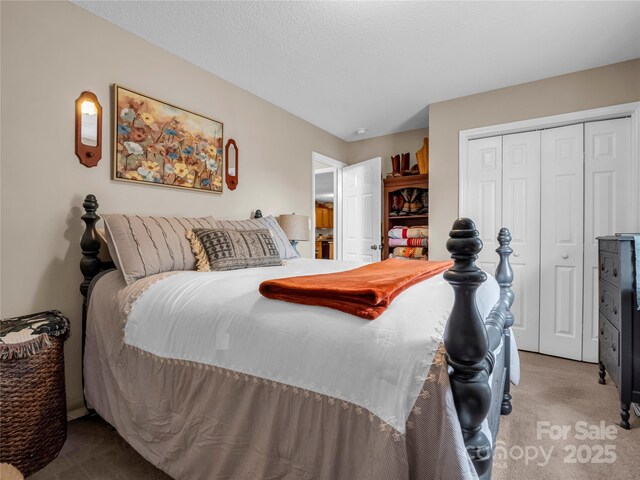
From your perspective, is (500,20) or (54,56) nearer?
(54,56)

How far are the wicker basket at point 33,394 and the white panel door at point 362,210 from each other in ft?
11.0

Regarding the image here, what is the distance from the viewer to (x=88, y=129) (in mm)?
2023

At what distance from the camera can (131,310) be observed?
4.91 ft

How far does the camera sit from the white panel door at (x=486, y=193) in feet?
10.7

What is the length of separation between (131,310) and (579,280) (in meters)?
3.47

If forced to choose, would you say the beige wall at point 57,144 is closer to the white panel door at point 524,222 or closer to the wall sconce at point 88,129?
the wall sconce at point 88,129

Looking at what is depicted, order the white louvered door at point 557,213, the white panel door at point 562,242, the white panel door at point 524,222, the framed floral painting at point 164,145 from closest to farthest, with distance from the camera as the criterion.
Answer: the framed floral painting at point 164,145, the white louvered door at point 557,213, the white panel door at point 562,242, the white panel door at point 524,222

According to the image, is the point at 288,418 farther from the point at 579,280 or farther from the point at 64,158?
the point at 579,280

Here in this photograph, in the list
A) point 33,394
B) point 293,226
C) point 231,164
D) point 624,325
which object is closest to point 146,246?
point 33,394

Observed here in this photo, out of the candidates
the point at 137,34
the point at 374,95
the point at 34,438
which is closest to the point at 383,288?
the point at 34,438

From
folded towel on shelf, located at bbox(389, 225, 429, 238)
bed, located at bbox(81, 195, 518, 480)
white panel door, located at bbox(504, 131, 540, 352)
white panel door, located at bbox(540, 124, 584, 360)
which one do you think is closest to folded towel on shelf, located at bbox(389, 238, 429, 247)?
folded towel on shelf, located at bbox(389, 225, 429, 238)

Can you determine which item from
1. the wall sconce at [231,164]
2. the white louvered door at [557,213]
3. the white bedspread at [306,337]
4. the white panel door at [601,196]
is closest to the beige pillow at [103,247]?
the white bedspread at [306,337]

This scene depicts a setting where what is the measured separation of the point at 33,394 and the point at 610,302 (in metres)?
3.29

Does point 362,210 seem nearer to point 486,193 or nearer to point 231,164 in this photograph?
point 486,193
